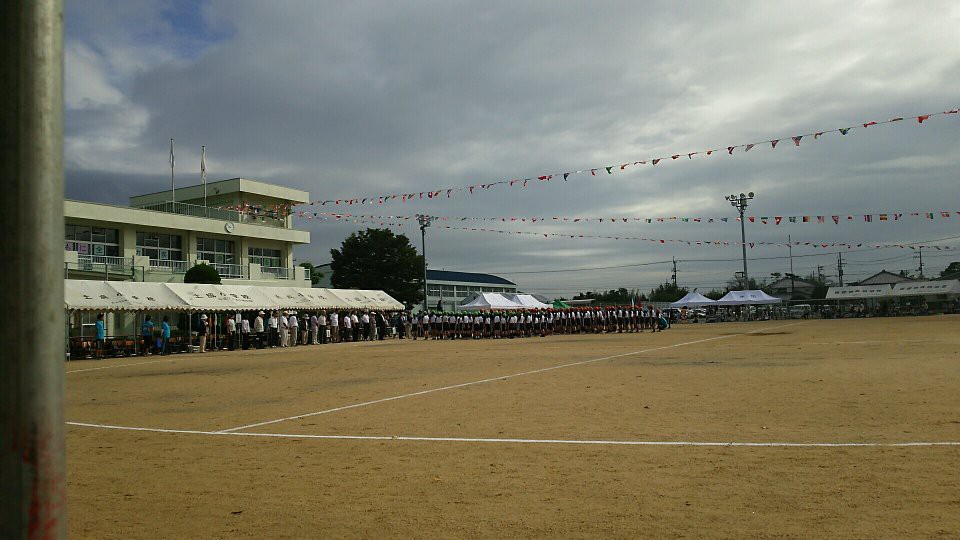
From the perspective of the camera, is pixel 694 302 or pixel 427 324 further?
pixel 694 302

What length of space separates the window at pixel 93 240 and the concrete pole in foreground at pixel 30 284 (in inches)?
1703

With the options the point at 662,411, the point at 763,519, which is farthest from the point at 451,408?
the point at 763,519

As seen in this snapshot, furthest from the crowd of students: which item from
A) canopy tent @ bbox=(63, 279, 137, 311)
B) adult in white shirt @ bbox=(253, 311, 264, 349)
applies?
canopy tent @ bbox=(63, 279, 137, 311)

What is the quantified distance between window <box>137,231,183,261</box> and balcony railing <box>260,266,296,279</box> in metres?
6.43

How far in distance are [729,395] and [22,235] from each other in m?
11.4

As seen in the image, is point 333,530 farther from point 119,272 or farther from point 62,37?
point 119,272

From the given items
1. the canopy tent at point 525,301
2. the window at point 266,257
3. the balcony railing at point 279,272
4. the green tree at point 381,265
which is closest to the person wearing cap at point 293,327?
the balcony railing at point 279,272

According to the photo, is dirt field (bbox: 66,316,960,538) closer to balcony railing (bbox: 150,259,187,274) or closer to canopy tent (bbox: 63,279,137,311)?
canopy tent (bbox: 63,279,137,311)

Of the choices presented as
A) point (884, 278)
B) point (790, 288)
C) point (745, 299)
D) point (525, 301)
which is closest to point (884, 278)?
point (884, 278)

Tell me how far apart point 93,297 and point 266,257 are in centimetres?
2690

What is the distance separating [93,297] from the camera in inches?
1117

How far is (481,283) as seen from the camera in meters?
106

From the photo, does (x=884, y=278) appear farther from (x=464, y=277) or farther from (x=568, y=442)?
(x=568, y=442)

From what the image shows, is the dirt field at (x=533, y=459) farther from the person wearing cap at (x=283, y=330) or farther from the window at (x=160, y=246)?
the window at (x=160, y=246)
